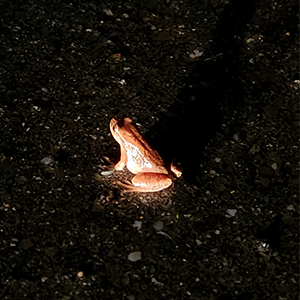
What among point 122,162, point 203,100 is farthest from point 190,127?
point 122,162

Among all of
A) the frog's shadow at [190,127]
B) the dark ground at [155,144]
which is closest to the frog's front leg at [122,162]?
the dark ground at [155,144]

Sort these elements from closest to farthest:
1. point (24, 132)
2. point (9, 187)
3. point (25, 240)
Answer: point (25, 240), point (9, 187), point (24, 132)

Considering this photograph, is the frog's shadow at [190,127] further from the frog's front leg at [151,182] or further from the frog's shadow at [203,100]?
the frog's front leg at [151,182]

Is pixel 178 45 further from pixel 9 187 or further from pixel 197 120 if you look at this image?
pixel 9 187

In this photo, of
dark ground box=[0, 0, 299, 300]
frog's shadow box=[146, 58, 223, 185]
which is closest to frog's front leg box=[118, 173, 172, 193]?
dark ground box=[0, 0, 299, 300]

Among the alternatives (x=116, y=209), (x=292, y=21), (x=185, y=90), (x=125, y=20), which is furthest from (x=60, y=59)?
(x=292, y=21)

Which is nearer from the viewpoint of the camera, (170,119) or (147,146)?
(147,146)
